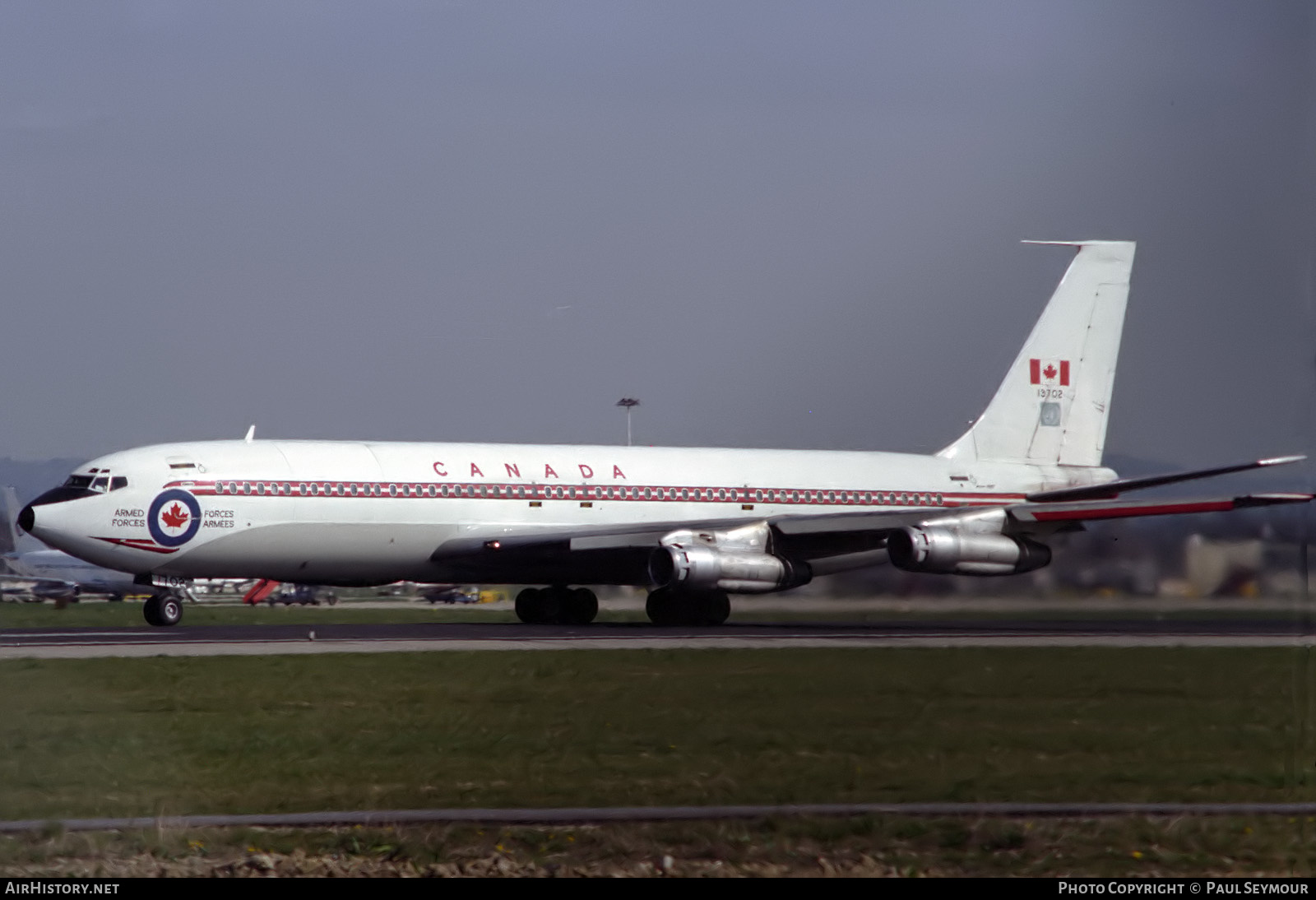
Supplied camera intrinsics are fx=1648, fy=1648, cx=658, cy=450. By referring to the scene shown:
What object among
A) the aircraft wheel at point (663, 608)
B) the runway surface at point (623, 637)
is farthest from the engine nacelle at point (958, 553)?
the aircraft wheel at point (663, 608)

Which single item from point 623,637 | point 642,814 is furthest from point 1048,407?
point 642,814

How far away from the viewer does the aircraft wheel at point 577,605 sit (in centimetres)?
4072

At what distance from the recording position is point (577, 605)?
40.8m

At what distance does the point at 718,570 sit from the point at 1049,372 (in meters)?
13.8

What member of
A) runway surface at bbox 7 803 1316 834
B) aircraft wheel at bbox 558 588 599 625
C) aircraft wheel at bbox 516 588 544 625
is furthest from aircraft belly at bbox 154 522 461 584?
runway surface at bbox 7 803 1316 834

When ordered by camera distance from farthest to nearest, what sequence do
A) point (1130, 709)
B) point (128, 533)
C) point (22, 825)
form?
point (128, 533), point (1130, 709), point (22, 825)

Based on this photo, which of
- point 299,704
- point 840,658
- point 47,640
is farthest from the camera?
point 47,640

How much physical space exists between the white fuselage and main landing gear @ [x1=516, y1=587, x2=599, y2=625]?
1.83m

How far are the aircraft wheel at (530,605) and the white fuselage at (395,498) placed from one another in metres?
2.25

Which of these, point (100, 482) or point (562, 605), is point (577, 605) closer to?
point (562, 605)
